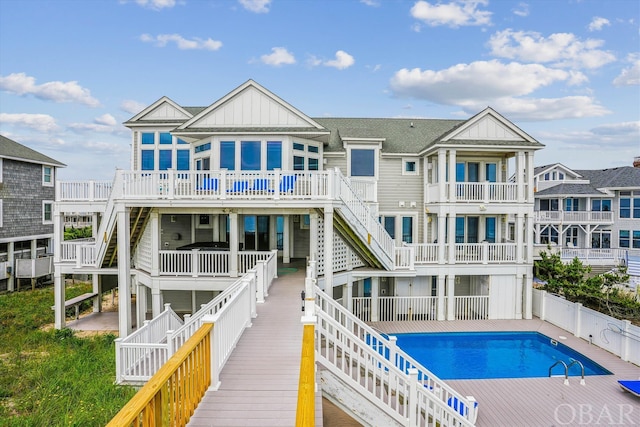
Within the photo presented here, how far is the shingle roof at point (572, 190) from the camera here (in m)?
27.3

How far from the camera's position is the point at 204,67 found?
84.2 ft

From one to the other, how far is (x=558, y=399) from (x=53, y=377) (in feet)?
45.1

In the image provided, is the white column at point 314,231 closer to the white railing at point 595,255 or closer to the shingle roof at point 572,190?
the white railing at point 595,255

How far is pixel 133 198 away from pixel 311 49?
21.4 m

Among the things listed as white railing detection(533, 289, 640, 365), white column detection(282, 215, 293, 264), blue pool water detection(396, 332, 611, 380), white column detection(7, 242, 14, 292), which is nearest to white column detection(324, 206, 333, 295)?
white column detection(282, 215, 293, 264)

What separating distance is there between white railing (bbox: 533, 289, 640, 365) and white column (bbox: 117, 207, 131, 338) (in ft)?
55.8

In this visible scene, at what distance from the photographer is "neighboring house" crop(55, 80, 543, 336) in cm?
1164

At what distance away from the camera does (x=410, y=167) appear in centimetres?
1892

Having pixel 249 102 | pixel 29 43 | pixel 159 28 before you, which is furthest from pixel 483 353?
pixel 29 43

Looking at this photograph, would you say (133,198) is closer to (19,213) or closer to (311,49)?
(19,213)

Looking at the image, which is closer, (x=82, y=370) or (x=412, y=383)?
(x=412, y=383)

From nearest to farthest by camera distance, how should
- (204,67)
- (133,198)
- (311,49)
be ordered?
(133,198)
(204,67)
(311,49)

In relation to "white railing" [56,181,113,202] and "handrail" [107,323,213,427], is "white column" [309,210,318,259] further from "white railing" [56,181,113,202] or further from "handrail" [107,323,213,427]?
"white railing" [56,181,113,202]

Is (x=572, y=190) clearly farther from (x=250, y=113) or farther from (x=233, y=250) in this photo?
(x=233, y=250)
